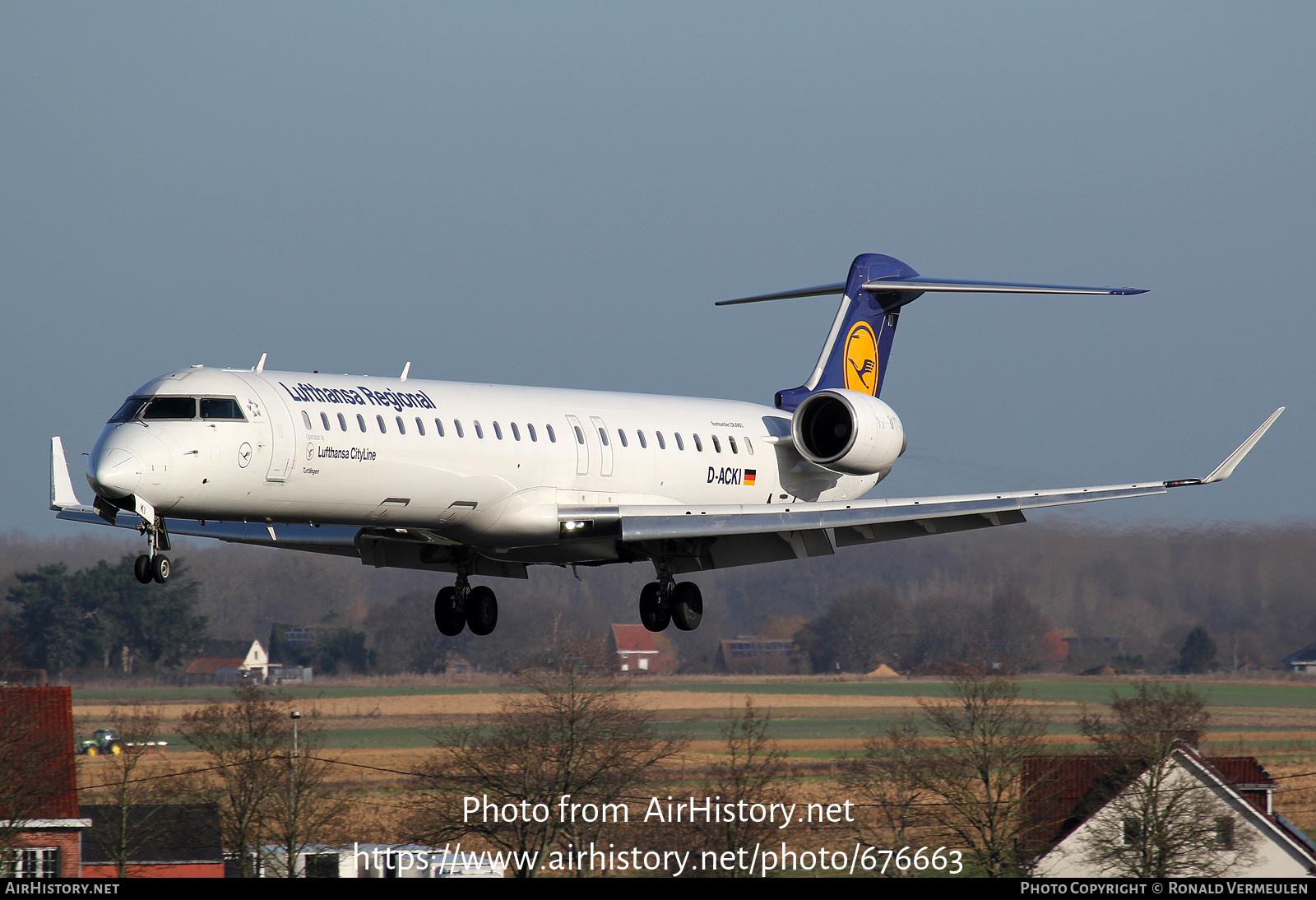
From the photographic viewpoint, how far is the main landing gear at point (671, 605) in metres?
26.6

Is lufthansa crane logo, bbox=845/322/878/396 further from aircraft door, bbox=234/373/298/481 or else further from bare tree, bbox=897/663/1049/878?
bare tree, bbox=897/663/1049/878

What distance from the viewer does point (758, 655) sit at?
69.0m

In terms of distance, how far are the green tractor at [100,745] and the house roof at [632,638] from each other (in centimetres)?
2687

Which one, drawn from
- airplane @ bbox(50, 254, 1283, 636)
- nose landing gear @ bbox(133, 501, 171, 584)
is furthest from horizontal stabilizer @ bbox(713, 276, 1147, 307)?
nose landing gear @ bbox(133, 501, 171, 584)

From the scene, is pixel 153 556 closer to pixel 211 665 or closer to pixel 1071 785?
pixel 1071 785

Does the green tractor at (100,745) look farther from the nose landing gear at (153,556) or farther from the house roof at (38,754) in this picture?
the nose landing gear at (153,556)

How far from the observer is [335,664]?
2682 inches

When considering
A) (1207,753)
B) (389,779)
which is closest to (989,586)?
(1207,753)

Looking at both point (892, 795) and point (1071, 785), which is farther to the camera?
point (892, 795)

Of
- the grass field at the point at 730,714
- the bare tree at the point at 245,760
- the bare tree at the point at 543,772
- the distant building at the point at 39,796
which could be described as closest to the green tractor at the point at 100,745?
the grass field at the point at 730,714

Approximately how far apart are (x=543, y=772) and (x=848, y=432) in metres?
21.2

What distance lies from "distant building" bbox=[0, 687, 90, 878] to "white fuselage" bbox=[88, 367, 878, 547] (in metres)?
21.3

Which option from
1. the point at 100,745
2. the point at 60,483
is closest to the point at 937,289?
the point at 60,483

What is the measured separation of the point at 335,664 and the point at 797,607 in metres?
20.9
